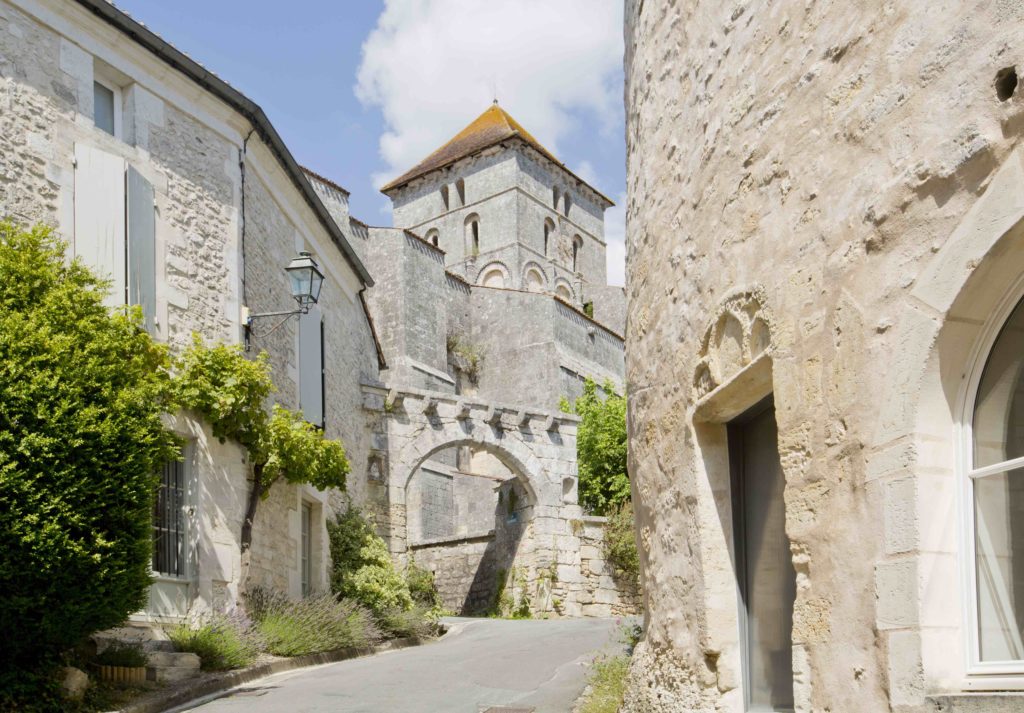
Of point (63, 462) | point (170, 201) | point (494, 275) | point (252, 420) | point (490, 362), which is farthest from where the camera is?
point (494, 275)

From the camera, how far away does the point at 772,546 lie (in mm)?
5113

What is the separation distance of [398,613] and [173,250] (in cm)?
648

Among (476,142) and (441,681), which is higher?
(476,142)

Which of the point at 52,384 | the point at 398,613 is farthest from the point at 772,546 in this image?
the point at 398,613

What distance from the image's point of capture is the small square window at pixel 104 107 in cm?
1137

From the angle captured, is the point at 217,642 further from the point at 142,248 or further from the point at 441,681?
the point at 142,248

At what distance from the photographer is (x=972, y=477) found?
11.8 feet

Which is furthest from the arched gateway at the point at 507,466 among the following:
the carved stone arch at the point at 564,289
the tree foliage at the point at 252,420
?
the carved stone arch at the point at 564,289

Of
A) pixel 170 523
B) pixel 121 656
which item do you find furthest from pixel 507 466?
pixel 121 656

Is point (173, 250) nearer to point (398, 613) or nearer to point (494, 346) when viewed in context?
point (398, 613)

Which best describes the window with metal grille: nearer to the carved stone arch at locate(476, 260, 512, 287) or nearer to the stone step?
the stone step

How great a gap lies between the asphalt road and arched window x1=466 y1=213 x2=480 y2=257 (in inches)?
Result: 1598

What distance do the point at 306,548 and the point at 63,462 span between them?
26.3ft

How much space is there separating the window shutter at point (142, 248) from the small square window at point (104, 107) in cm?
58
